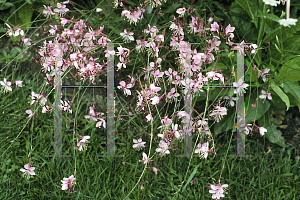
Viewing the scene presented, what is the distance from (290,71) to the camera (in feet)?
5.21

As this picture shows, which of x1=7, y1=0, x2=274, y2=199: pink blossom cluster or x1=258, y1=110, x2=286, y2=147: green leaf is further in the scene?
x1=258, y1=110, x2=286, y2=147: green leaf

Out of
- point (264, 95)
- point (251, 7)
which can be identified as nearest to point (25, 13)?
point (251, 7)

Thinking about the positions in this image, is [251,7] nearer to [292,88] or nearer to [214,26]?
[214,26]

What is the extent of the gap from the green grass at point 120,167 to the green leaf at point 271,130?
2.2 inches

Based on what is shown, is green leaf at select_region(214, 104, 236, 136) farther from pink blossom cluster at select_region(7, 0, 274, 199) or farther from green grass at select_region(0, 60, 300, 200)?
pink blossom cluster at select_region(7, 0, 274, 199)

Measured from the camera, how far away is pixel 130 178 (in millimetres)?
1771

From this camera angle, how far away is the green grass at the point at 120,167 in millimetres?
1737

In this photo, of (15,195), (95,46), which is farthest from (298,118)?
(15,195)

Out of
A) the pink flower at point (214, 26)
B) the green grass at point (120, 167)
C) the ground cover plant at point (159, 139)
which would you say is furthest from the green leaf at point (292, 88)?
the pink flower at point (214, 26)

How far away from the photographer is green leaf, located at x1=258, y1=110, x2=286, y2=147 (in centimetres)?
190

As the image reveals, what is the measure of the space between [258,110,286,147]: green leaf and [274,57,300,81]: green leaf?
38cm

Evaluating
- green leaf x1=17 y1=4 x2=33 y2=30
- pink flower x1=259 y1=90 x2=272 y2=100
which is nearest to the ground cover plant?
pink flower x1=259 y1=90 x2=272 y2=100

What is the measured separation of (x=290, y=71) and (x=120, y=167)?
1.25 m

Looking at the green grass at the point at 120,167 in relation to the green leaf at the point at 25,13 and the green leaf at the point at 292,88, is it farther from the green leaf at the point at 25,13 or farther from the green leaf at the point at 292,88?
the green leaf at the point at 25,13
